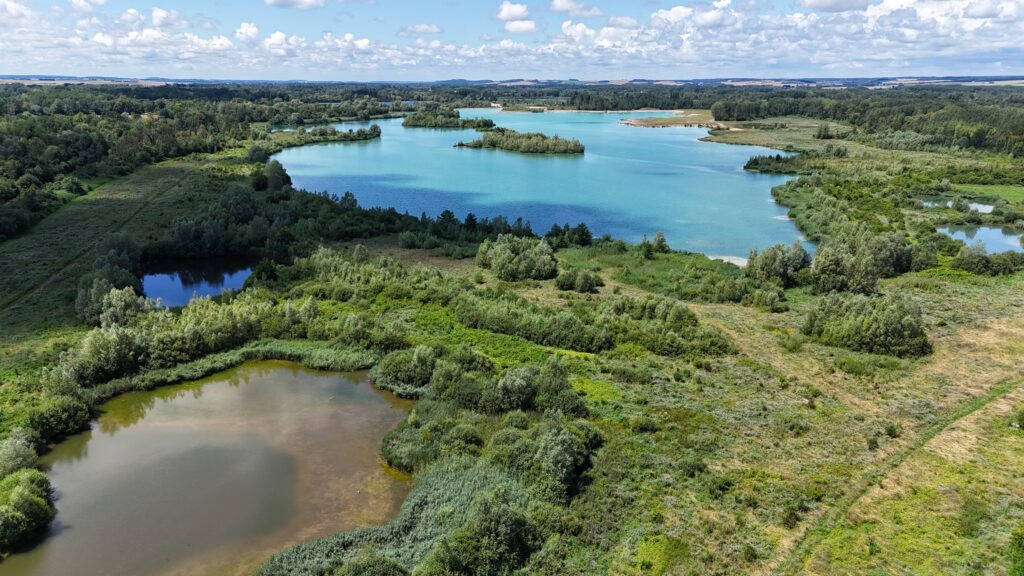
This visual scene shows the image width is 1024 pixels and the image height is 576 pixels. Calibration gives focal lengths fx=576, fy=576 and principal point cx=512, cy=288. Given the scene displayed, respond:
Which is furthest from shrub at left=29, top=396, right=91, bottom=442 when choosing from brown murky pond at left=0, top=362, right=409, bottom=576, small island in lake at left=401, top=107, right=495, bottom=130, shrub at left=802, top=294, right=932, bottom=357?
small island in lake at left=401, top=107, right=495, bottom=130

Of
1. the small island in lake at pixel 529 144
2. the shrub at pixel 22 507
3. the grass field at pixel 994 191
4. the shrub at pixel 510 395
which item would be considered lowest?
the shrub at pixel 22 507

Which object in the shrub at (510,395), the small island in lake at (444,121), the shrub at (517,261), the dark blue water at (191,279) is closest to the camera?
the shrub at (510,395)

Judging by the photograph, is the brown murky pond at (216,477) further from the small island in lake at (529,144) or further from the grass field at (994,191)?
the small island in lake at (529,144)

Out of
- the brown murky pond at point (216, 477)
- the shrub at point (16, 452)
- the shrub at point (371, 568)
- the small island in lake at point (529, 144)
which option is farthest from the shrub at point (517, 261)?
the small island in lake at point (529, 144)

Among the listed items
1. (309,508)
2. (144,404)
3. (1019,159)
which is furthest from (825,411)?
(1019,159)

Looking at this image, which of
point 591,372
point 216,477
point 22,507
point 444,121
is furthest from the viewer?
point 444,121

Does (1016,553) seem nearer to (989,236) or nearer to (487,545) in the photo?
(487,545)

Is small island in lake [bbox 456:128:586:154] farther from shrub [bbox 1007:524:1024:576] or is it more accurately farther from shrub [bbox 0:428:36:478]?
shrub [bbox 1007:524:1024:576]

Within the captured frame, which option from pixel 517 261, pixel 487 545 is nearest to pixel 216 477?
pixel 487 545
